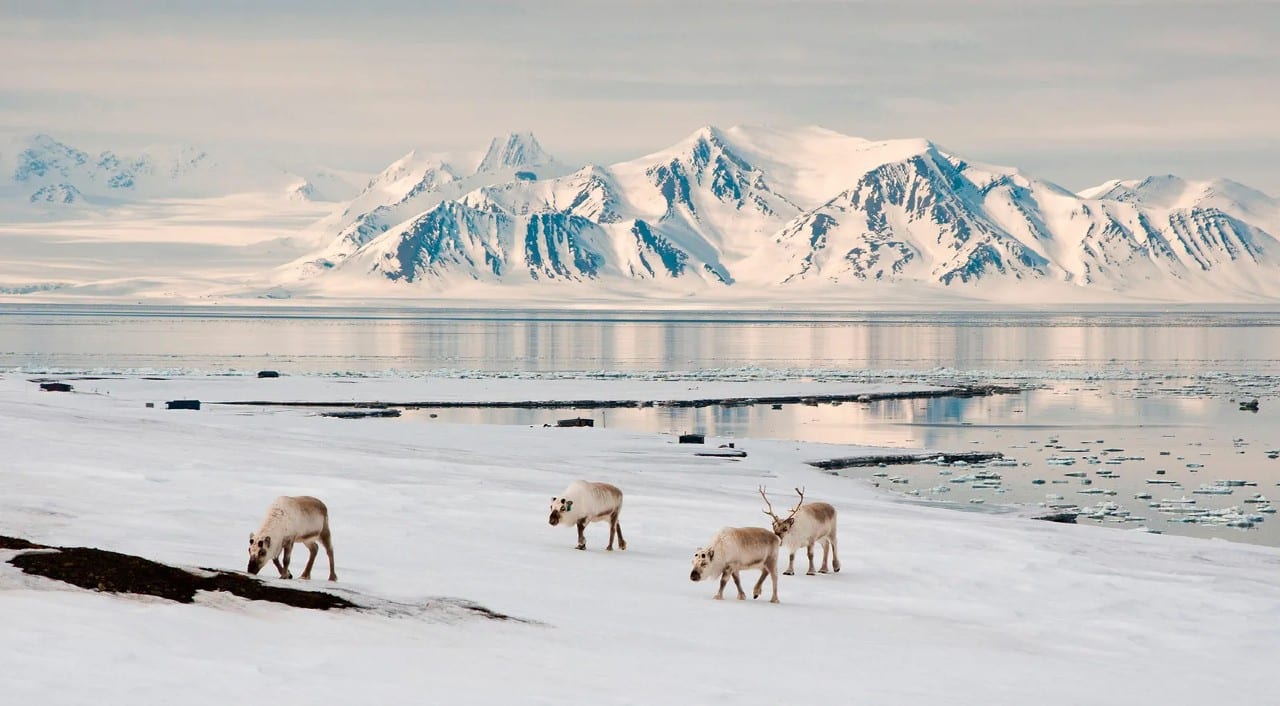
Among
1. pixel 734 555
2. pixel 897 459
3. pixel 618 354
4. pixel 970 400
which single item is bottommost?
pixel 897 459

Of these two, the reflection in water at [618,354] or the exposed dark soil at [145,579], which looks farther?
the reflection in water at [618,354]

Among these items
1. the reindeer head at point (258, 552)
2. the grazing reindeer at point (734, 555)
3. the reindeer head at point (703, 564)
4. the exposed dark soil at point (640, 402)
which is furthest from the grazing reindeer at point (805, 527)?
the exposed dark soil at point (640, 402)

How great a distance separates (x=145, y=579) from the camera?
16219 mm

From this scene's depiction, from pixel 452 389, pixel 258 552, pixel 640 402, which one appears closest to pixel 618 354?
pixel 452 389

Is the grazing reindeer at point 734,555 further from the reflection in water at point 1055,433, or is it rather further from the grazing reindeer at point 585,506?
the reflection in water at point 1055,433

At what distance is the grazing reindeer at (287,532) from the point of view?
687 inches

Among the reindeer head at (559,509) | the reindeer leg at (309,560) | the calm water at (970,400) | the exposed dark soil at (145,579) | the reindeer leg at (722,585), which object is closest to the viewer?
the exposed dark soil at (145,579)

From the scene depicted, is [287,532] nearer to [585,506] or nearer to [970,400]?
[585,506]

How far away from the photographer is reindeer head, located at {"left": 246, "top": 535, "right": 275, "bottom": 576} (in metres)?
17.4

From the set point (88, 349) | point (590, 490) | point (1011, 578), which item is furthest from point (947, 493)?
point (88, 349)

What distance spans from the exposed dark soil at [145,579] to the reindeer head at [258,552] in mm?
272

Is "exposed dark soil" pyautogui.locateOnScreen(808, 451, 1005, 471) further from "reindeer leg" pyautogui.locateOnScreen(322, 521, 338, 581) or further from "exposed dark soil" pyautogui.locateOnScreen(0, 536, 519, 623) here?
"exposed dark soil" pyautogui.locateOnScreen(0, 536, 519, 623)

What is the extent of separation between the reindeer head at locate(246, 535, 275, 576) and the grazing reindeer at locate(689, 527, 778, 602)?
5506 mm

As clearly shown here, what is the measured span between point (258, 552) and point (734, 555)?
622 centimetres
